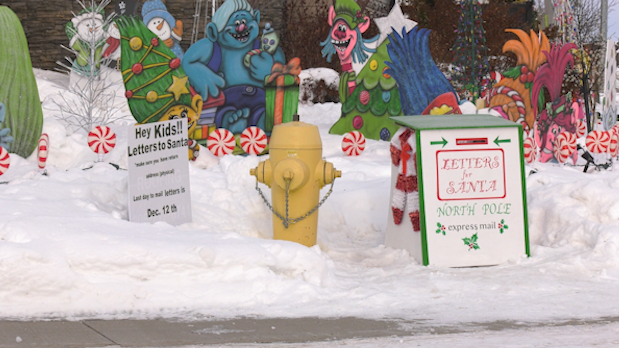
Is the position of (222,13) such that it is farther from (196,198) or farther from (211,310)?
(211,310)

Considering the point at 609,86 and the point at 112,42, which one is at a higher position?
the point at 112,42

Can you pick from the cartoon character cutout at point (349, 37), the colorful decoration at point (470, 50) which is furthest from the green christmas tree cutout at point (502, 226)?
the colorful decoration at point (470, 50)

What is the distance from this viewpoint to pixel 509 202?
6570 millimetres

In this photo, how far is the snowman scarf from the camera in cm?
659

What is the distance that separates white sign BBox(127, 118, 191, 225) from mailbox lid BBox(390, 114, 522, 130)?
6.94 feet

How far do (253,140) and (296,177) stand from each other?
4812mm

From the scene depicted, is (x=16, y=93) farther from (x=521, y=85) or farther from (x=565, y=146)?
(x=521, y=85)

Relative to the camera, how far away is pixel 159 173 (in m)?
7.05

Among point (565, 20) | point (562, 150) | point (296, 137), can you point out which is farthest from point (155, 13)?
point (565, 20)

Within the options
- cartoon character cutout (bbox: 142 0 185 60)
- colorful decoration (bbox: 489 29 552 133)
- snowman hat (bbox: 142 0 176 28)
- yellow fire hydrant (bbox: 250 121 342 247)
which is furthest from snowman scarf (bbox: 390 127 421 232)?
snowman hat (bbox: 142 0 176 28)

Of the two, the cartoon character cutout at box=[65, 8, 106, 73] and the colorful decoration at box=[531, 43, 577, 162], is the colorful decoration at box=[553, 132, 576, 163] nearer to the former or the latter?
the colorful decoration at box=[531, 43, 577, 162]

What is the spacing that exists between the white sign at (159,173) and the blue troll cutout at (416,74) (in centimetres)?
705

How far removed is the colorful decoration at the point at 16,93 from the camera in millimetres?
11008

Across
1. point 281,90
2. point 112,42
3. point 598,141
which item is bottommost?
point 598,141
